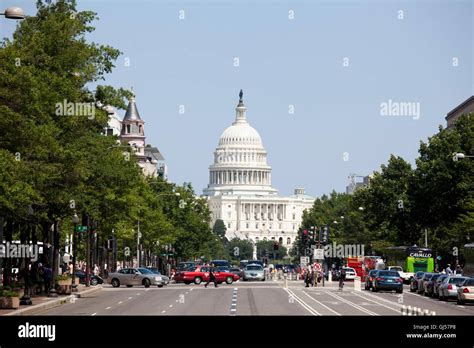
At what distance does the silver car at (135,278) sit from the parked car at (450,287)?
2782 centimetres

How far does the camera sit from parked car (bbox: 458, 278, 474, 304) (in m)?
61.0

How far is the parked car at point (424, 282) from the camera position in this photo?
75650 mm

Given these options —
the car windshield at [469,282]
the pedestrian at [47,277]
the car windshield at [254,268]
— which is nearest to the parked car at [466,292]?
the car windshield at [469,282]

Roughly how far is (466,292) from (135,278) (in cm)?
3585

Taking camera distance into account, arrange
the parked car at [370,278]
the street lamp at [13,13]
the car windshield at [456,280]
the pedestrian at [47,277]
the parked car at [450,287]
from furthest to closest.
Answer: the parked car at [370,278]
the pedestrian at [47,277]
the car windshield at [456,280]
the parked car at [450,287]
the street lamp at [13,13]

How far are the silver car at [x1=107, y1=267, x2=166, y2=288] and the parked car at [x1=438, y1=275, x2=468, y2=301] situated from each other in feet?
91.3

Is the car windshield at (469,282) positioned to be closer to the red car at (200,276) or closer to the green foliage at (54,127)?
the green foliage at (54,127)

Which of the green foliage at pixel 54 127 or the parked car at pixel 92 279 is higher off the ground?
the green foliage at pixel 54 127

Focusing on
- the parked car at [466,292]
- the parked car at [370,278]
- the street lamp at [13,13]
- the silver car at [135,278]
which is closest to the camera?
the street lamp at [13,13]

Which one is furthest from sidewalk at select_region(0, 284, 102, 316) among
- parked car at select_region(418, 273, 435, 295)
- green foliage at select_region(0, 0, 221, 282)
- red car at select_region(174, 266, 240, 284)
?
red car at select_region(174, 266, 240, 284)

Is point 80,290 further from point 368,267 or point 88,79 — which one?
point 368,267

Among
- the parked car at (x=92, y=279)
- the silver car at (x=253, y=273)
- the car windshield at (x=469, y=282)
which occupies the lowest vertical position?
the car windshield at (x=469, y=282)

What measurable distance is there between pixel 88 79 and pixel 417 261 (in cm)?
4836
